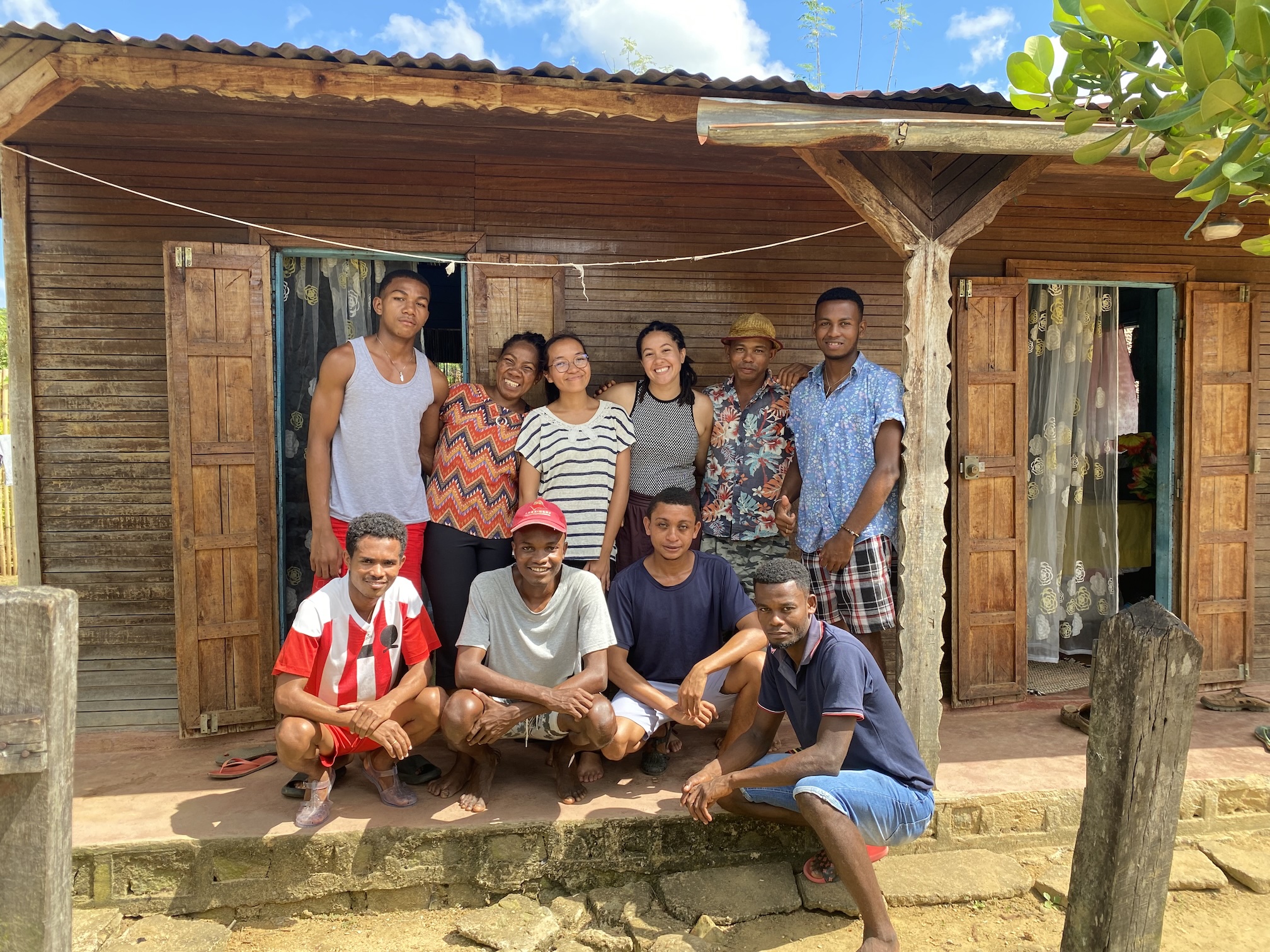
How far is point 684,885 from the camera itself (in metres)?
3.24

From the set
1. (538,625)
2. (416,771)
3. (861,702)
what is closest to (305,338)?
(538,625)

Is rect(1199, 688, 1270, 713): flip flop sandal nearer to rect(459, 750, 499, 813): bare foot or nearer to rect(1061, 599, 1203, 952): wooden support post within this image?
rect(1061, 599, 1203, 952): wooden support post

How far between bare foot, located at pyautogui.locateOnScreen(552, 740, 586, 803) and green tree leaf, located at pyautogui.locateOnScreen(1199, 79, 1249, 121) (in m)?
3.06

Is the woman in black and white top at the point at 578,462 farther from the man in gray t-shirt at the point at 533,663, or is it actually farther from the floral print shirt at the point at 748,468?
the floral print shirt at the point at 748,468

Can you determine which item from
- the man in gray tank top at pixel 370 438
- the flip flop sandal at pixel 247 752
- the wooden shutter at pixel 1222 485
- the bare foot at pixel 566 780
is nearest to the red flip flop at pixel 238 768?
the flip flop sandal at pixel 247 752

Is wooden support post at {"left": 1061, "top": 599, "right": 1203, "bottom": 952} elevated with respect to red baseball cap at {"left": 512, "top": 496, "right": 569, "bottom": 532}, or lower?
lower

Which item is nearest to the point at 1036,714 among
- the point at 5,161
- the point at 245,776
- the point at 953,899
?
the point at 953,899

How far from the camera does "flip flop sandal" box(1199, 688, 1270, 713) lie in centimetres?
475

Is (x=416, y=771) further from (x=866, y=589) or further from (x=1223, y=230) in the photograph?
(x=1223, y=230)

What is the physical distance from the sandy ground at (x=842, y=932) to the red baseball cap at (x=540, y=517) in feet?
4.95

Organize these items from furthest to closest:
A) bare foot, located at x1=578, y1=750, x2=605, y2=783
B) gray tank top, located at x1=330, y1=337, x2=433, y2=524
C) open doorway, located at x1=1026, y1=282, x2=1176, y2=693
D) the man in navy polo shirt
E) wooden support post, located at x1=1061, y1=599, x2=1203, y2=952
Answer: open doorway, located at x1=1026, y1=282, x2=1176, y2=693
gray tank top, located at x1=330, y1=337, x2=433, y2=524
bare foot, located at x1=578, y1=750, x2=605, y2=783
the man in navy polo shirt
wooden support post, located at x1=1061, y1=599, x2=1203, y2=952

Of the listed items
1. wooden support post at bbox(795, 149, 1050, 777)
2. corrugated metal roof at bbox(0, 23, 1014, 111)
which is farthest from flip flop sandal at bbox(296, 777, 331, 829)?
corrugated metal roof at bbox(0, 23, 1014, 111)

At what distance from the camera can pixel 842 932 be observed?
3059 millimetres

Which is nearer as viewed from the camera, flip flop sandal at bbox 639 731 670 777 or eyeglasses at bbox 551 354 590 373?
flip flop sandal at bbox 639 731 670 777
